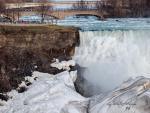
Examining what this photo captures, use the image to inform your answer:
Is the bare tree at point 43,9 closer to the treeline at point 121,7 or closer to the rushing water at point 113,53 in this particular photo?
the treeline at point 121,7

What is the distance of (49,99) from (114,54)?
1231 centimetres

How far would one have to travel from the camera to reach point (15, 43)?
36.1 meters

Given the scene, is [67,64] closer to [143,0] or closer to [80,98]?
[80,98]

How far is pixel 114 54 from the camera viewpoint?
119 feet

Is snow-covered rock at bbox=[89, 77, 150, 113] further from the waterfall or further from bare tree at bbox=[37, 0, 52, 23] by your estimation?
bare tree at bbox=[37, 0, 52, 23]

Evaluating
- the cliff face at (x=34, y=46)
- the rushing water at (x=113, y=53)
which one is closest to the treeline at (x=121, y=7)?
the rushing water at (x=113, y=53)

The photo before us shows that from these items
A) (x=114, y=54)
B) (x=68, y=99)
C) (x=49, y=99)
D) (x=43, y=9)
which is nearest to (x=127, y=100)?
(x=68, y=99)

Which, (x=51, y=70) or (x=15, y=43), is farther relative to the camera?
(x=15, y=43)

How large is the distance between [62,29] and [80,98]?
13.4m

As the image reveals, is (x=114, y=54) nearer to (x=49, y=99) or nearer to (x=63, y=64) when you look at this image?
(x=63, y=64)

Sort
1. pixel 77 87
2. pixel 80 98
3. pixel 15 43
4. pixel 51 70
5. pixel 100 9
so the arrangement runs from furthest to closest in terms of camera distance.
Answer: pixel 100 9 → pixel 15 43 → pixel 51 70 → pixel 77 87 → pixel 80 98

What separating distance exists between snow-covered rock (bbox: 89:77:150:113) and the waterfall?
32.9ft

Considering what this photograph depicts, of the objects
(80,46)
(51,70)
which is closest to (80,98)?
(51,70)

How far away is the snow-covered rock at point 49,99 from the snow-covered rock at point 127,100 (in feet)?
3.87
